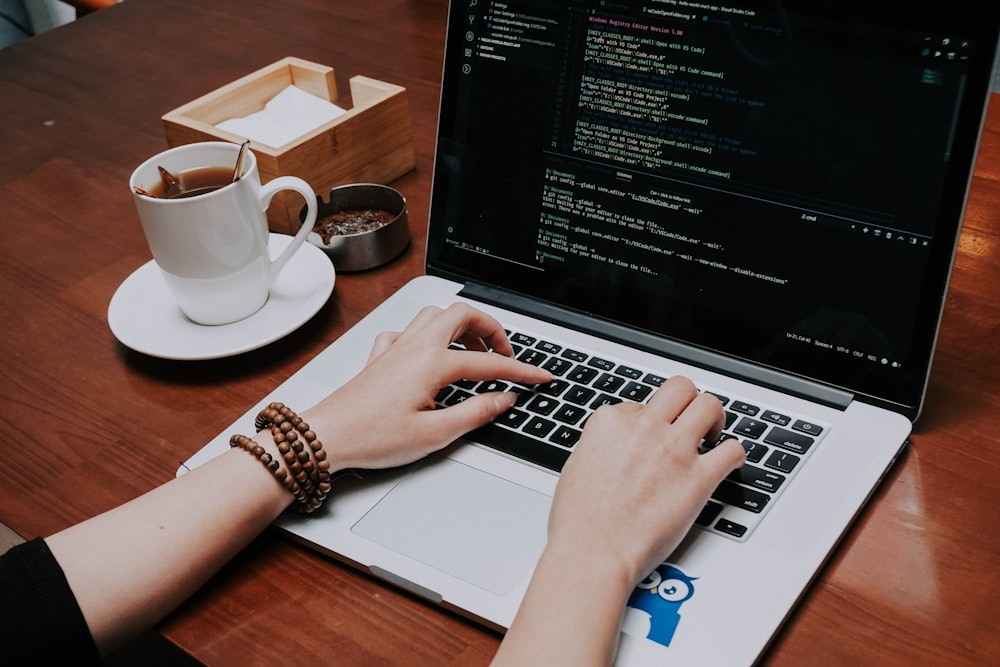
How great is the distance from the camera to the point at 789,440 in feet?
2.32

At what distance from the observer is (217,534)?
0.66 metres

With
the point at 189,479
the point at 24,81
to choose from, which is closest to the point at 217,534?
the point at 189,479

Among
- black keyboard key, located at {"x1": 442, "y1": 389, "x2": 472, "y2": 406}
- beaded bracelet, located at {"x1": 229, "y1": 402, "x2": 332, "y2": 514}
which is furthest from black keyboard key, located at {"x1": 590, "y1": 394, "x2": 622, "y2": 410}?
beaded bracelet, located at {"x1": 229, "y1": 402, "x2": 332, "y2": 514}

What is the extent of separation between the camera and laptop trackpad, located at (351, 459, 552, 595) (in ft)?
2.11

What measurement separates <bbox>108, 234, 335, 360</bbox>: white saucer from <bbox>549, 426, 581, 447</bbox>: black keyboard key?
300 millimetres

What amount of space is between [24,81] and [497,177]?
955 millimetres

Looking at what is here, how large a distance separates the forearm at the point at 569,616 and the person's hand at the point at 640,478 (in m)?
0.01

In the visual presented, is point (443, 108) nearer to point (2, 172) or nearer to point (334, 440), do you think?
point (334, 440)

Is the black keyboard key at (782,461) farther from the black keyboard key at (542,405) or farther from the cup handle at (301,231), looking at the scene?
the cup handle at (301,231)

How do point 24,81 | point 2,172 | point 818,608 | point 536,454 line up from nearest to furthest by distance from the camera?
1. point 818,608
2. point 536,454
3. point 2,172
4. point 24,81

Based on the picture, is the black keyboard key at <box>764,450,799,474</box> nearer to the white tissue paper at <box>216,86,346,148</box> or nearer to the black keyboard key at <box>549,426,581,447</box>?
the black keyboard key at <box>549,426,581,447</box>

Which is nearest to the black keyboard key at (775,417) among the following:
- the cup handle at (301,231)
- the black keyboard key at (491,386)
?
the black keyboard key at (491,386)

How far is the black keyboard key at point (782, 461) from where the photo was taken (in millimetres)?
685

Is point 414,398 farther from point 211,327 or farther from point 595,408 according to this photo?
point 211,327
